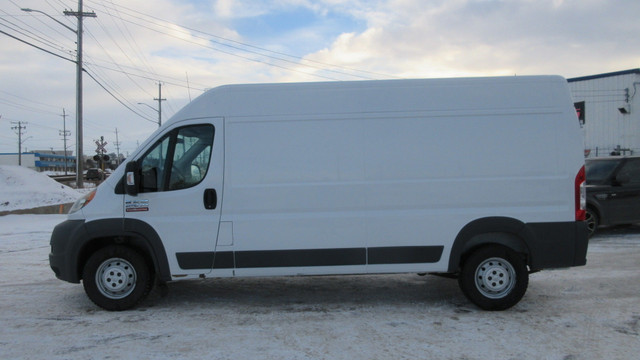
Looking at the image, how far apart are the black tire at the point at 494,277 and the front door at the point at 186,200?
281cm

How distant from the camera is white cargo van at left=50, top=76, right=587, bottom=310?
16.8ft

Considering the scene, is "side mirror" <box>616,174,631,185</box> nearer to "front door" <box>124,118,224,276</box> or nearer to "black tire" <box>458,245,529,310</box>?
"black tire" <box>458,245,529,310</box>

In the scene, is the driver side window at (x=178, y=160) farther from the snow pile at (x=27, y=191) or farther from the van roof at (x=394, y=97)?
the snow pile at (x=27, y=191)

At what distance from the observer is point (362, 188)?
5.11m

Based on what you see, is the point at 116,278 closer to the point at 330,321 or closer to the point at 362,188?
the point at 330,321

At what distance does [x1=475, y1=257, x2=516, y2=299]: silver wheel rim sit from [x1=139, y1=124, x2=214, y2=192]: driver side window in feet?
10.5

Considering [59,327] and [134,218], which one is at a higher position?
[134,218]

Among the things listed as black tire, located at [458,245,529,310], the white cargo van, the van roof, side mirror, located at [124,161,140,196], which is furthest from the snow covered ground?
the van roof

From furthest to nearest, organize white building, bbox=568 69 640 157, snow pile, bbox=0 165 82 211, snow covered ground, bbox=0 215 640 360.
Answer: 1. white building, bbox=568 69 640 157
2. snow pile, bbox=0 165 82 211
3. snow covered ground, bbox=0 215 640 360

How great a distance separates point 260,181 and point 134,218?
1.43 metres

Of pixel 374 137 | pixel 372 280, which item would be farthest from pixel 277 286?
pixel 374 137

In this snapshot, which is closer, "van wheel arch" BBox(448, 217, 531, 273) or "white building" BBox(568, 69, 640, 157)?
"van wheel arch" BBox(448, 217, 531, 273)

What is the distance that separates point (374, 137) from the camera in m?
5.15

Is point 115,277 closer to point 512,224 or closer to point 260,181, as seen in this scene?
point 260,181
